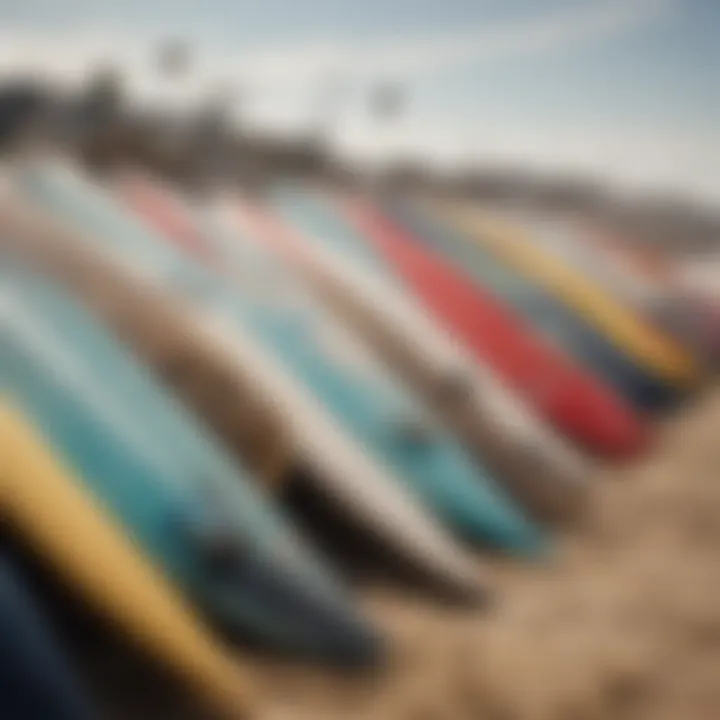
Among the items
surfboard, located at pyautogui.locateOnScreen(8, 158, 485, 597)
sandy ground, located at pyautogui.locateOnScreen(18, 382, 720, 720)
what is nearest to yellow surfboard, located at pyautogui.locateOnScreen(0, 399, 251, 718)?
sandy ground, located at pyautogui.locateOnScreen(18, 382, 720, 720)

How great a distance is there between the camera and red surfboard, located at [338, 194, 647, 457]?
7.07ft

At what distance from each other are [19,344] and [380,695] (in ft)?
1.81

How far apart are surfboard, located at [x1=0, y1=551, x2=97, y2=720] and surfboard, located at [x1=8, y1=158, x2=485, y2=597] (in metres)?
0.55

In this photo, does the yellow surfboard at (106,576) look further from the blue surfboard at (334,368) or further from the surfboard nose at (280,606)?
the blue surfboard at (334,368)

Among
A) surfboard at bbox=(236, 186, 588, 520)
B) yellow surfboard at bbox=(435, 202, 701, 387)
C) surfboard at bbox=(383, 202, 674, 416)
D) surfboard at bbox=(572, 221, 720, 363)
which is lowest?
surfboard at bbox=(236, 186, 588, 520)

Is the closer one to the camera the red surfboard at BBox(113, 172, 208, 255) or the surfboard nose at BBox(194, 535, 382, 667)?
the surfboard nose at BBox(194, 535, 382, 667)

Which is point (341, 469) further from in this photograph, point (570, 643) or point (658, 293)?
point (658, 293)

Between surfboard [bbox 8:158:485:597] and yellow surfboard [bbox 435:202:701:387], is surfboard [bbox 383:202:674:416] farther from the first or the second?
surfboard [bbox 8:158:485:597]

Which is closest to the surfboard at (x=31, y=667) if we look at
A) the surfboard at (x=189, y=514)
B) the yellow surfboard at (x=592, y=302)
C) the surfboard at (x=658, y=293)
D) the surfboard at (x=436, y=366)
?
the surfboard at (x=189, y=514)

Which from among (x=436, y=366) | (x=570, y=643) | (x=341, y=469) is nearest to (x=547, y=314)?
(x=436, y=366)

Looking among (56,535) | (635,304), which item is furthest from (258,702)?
(635,304)

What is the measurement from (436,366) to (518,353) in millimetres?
280

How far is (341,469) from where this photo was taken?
1562 millimetres

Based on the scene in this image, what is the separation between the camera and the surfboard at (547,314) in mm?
2432
